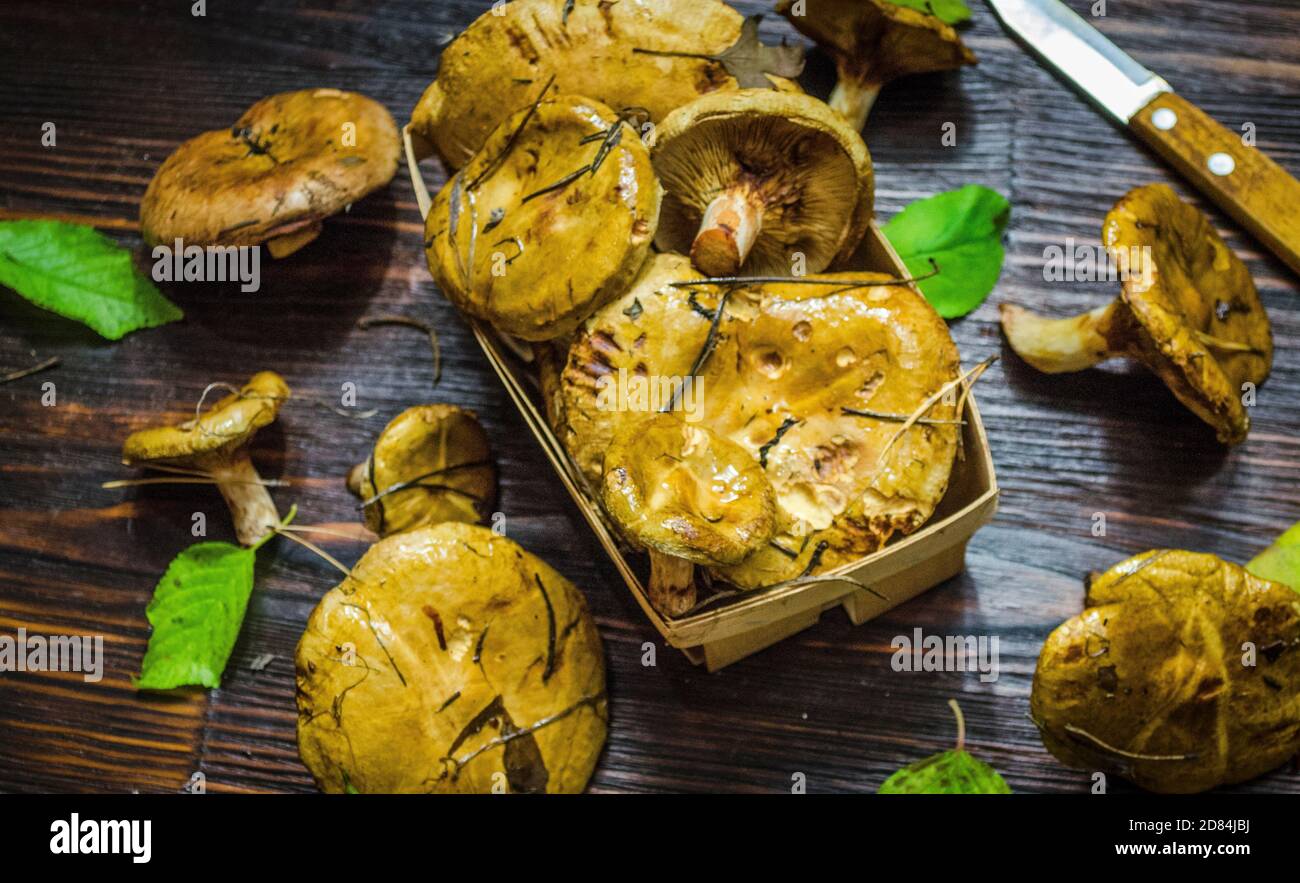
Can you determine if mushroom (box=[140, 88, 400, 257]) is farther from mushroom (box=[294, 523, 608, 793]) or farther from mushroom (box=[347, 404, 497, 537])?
mushroom (box=[294, 523, 608, 793])

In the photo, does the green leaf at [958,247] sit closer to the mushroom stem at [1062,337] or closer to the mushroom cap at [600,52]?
the mushroom stem at [1062,337]

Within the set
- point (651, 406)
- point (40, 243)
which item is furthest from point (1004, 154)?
point (40, 243)

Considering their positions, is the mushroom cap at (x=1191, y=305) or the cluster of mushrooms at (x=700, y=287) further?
the mushroom cap at (x=1191, y=305)

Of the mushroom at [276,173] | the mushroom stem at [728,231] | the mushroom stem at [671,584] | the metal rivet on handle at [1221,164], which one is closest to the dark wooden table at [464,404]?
the metal rivet on handle at [1221,164]

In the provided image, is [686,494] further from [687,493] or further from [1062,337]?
[1062,337]

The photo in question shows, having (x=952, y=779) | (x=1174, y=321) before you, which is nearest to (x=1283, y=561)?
(x=1174, y=321)
